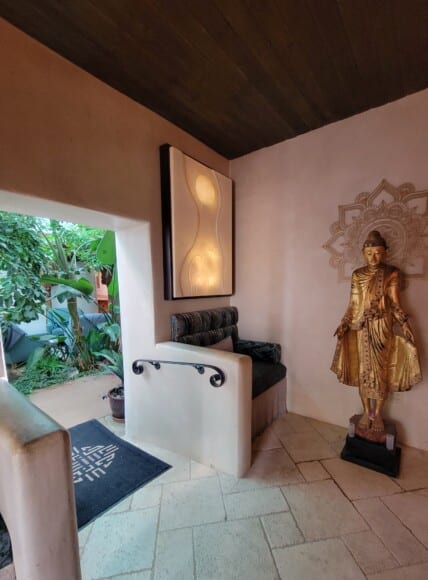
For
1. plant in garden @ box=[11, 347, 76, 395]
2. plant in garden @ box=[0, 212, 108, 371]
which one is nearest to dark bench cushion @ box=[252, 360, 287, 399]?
plant in garden @ box=[0, 212, 108, 371]

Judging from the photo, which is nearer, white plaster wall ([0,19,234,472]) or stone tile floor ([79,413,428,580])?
stone tile floor ([79,413,428,580])

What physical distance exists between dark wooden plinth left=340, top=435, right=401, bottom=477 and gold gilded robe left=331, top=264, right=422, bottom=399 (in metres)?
0.37

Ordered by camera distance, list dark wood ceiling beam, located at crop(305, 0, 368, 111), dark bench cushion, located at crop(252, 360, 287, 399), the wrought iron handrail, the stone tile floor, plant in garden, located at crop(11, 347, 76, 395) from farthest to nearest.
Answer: plant in garden, located at crop(11, 347, 76, 395) → dark bench cushion, located at crop(252, 360, 287, 399) → the wrought iron handrail → dark wood ceiling beam, located at crop(305, 0, 368, 111) → the stone tile floor

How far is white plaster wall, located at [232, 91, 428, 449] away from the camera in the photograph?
2059 millimetres

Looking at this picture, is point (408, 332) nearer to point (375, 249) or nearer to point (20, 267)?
point (375, 249)

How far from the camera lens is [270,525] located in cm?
145

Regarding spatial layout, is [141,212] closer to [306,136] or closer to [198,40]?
[198,40]

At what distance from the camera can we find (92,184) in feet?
5.69

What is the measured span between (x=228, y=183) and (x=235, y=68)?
1.19 metres

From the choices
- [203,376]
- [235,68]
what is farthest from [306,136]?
[203,376]

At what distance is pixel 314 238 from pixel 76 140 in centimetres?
211

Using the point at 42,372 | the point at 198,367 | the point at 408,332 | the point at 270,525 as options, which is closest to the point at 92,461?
the point at 198,367

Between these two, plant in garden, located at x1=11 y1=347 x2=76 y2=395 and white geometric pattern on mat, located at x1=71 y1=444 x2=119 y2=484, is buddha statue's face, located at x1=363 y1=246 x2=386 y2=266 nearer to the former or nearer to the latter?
white geometric pattern on mat, located at x1=71 y1=444 x2=119 y2=484

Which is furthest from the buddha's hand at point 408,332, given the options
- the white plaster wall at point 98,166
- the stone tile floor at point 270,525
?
the white plaster wall at point 98,166
